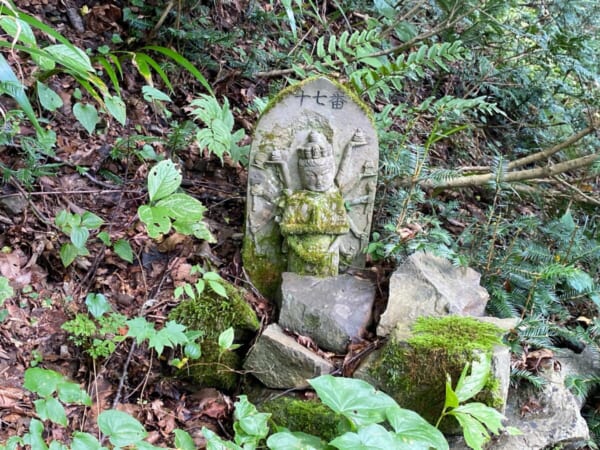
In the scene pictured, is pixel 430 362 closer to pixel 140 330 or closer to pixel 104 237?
pixel 140 330

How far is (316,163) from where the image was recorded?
3.47 metres

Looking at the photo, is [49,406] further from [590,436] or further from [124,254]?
[590,436]

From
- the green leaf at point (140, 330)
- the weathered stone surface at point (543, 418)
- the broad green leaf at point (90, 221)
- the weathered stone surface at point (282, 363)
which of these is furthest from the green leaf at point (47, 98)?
the weathered stone surface at point (543, 418)

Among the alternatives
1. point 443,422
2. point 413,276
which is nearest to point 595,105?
point 413,276

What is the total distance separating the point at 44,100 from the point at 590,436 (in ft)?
11.7

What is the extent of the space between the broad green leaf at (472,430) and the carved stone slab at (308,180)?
1.36 metres

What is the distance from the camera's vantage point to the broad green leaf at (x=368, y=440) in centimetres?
207

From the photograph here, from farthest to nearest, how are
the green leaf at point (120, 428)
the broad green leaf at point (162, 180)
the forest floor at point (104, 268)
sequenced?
the forest floor at point (104, 268) → the broad green leaf at point (162, 180) → the green leaf at point (120, 428)

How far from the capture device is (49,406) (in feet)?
7.27

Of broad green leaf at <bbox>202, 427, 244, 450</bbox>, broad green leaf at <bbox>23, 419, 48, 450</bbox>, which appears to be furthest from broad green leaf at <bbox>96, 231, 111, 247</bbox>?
broad green leaf at <bbox>202, 427, 244, 450</bbox>

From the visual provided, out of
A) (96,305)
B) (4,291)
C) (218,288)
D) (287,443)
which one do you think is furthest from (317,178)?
(4,291)

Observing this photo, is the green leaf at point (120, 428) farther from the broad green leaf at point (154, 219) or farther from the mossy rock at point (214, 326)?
the mossy rock at point (214, 326)

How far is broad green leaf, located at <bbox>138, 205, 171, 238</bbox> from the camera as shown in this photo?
2.71 metres

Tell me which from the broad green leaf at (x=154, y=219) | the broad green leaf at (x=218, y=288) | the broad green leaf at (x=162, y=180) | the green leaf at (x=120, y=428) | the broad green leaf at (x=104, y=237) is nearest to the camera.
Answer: the green leaf at (x=120, y=428)
